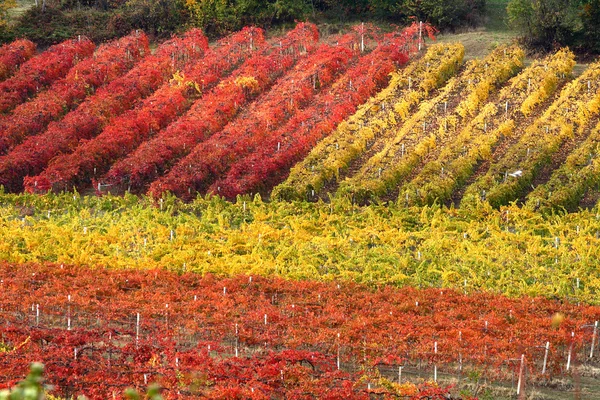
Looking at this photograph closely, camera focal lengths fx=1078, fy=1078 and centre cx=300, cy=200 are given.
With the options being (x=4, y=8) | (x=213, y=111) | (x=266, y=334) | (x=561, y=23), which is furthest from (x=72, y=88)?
(x=266, y=334)

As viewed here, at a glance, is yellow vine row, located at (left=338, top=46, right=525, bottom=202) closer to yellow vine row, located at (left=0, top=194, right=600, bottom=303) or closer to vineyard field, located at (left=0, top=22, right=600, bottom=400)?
vineyard field, located at (left=0, top=22, right=600, bottom=400)

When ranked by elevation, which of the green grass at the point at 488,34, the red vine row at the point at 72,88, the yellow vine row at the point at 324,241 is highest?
the green grass at the point at 488,34

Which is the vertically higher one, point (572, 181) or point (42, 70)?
point (42, 70)

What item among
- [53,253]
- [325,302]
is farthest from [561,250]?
→ [53,253]

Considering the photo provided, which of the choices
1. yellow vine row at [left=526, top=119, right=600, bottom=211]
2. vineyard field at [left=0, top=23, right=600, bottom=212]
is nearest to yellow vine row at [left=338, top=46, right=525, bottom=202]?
vineyard field at [left=0, top=23, right=600, bottom=212]

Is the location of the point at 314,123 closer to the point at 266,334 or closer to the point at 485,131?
the point at 485,131

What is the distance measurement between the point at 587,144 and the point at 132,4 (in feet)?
78.0

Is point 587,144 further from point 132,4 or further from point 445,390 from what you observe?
point 132,4

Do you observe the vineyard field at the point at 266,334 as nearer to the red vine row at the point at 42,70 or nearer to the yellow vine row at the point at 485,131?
the yellow vine row at the point at 485,131

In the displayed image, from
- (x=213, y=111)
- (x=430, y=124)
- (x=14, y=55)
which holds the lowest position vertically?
(x=430, y=124)

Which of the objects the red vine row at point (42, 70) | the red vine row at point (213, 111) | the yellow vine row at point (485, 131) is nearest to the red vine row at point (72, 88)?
the red vine row at point (42, 70)

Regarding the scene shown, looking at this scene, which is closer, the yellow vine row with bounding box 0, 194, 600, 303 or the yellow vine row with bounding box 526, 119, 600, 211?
the yellow vine row with bounding box 0, 194, 600, 303

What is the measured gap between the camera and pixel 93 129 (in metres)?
37.1

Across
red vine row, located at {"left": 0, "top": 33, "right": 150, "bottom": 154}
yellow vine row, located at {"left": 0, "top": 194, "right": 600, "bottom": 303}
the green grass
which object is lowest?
yellow vine row, located at {"left": 0, "top": 194, "right": 600, "bottom": 303}
